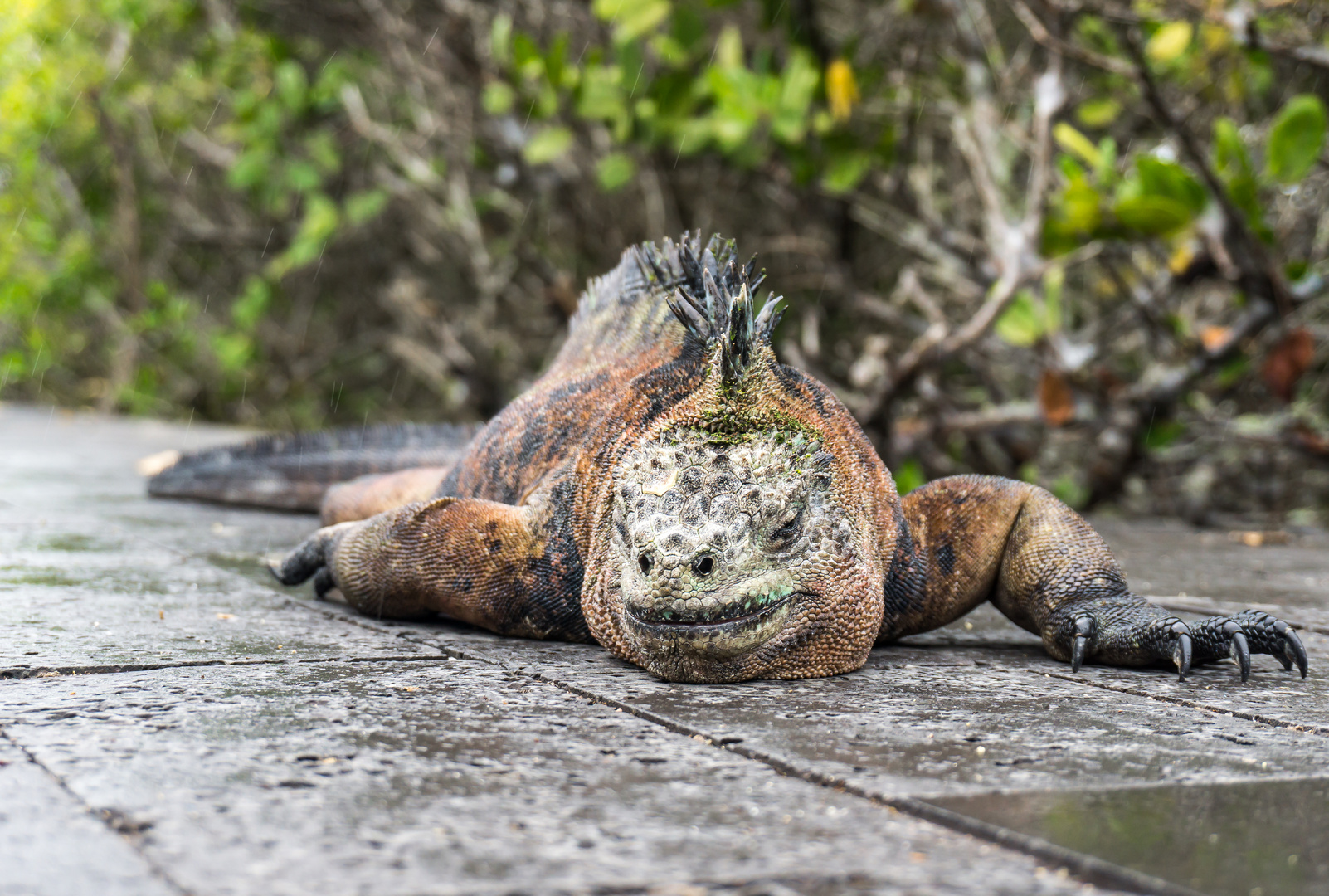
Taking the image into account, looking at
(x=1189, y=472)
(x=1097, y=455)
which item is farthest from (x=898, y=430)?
(x=1189, y=472)

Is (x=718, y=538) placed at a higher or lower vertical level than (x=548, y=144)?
lower

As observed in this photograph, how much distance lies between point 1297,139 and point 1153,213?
624mm

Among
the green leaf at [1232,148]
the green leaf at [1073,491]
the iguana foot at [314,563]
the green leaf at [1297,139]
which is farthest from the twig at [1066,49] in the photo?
the iguana foot at [314,563]

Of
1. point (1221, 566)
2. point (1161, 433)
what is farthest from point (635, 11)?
point (1221, 566)

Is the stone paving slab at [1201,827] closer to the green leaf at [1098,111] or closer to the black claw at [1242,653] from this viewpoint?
the black claw at [1242,653]

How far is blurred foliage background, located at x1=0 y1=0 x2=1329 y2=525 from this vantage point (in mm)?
5926

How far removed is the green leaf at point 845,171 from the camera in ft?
23.9

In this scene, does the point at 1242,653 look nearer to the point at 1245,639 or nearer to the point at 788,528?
the point at 1245,639

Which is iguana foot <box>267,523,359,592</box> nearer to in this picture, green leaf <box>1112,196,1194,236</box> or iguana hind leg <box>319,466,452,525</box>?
iguana hind leg <box>319,466,452,525</box>

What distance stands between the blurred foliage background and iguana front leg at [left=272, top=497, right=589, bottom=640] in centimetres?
342

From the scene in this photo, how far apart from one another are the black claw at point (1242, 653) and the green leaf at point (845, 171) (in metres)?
4.93

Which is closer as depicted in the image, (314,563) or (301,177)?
(314,563)

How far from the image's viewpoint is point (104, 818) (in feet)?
5.14

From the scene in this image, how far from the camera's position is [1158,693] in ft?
8.35
